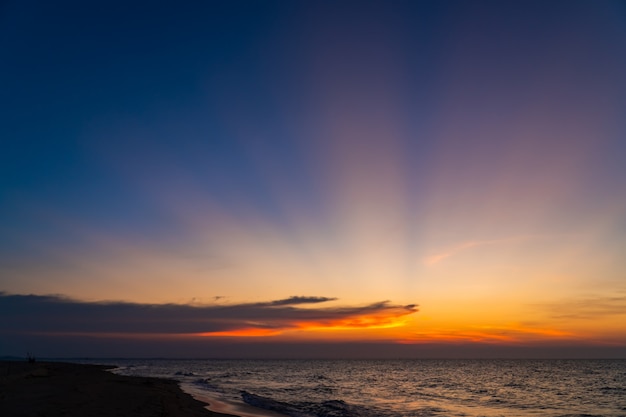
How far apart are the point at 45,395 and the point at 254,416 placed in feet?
50.4

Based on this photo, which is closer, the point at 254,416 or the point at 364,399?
the point at 254,416

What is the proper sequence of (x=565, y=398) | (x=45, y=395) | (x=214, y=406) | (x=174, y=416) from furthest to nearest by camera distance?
1. (x=565, y=398)
2. (x=214, y=406)
3. (x=45, y=395)
4. (x=174, y=416)

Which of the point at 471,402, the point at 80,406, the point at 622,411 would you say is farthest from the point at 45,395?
the point at 622,411

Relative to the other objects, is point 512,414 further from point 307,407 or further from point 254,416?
point 254,416

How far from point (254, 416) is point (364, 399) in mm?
18442

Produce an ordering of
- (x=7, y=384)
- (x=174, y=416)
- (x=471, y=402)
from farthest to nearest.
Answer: (x=471, y=402) < (x=7, y=384) < (x=174, y=416)

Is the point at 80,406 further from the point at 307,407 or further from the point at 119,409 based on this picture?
the point at 307,407

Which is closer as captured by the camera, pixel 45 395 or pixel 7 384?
pixel 45 395

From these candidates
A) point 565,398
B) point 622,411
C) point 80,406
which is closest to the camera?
point 80,406

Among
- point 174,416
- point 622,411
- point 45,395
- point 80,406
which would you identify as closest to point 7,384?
point 45,395

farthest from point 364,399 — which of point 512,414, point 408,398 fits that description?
point 512,414

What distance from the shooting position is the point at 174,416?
2503 centimetres

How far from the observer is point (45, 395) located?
3234 cm

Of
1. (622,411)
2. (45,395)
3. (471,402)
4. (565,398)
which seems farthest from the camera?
(565,398)
